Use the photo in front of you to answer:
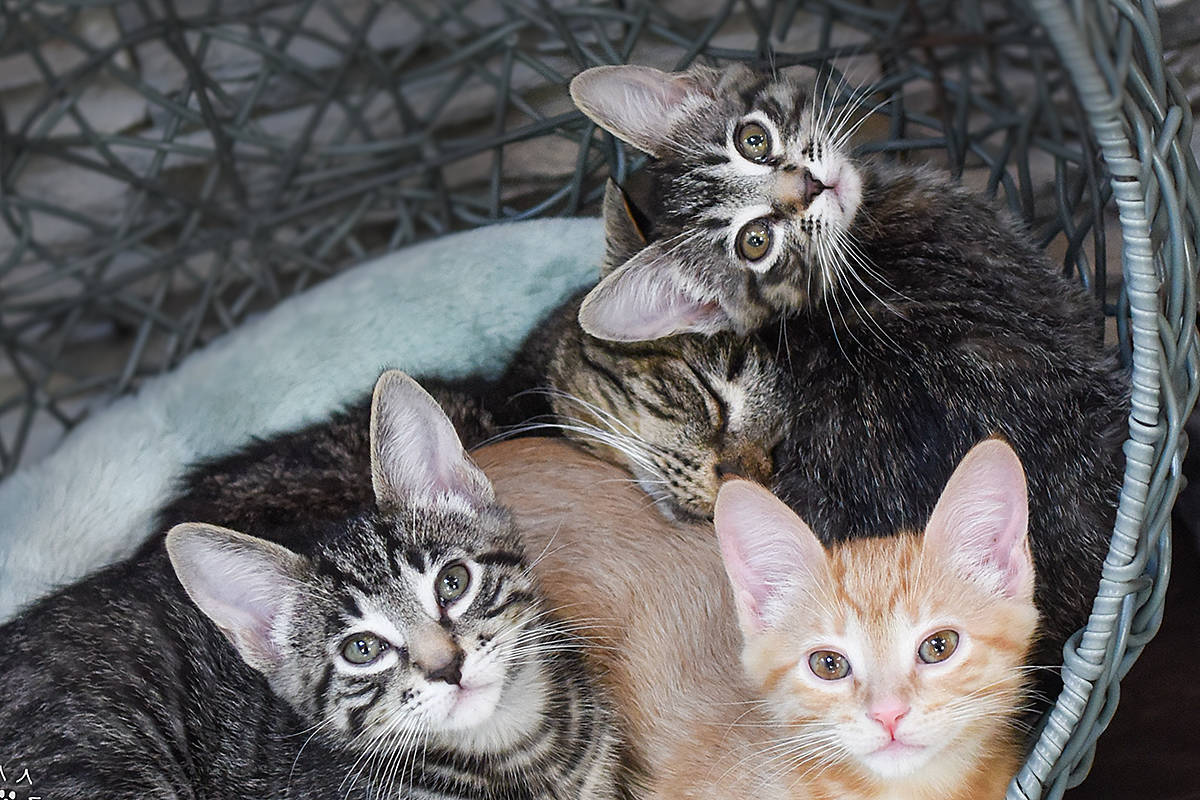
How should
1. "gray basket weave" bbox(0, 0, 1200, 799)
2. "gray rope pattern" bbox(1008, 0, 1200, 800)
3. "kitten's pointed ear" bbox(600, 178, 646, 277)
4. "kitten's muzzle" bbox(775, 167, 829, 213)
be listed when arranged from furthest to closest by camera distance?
1. "gray basket weave" bbox(0, 0, 1200, 799)
2. "kitten's pointed ear" bbox(600, 178, 646, 277)
3. "kitten's muzzle" bbox(775, 167, 829, 213)
4. "gray rope pattern" bbox(1008, 0, 1200, 800)

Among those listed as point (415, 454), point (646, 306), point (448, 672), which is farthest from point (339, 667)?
point (646, 306)

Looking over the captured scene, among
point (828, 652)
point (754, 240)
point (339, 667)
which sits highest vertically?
point (754, 240)

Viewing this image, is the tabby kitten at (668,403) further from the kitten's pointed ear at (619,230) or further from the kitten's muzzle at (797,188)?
the kitten's muzzle at (797,188)

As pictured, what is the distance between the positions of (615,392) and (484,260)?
365mm

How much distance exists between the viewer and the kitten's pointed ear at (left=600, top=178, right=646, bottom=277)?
154cm

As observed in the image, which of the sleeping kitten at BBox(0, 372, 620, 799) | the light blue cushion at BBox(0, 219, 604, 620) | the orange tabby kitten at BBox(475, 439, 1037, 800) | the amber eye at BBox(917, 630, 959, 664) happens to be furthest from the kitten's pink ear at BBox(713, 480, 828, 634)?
the light blue cushion at BBox(0, 219, 604, 620)

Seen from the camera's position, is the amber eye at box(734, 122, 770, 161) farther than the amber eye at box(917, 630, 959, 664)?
Yes

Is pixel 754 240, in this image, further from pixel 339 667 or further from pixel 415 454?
pixel 339 667

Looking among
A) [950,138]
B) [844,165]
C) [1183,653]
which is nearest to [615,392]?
[844,165]

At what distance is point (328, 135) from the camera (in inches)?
97.3

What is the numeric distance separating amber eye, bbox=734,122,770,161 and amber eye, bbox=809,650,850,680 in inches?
25.2

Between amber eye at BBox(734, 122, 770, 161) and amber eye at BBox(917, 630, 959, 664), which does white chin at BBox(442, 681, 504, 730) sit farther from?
amber eye at BBox(734, 122, 770, 161)

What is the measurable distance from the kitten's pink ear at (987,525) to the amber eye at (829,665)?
14 centimetres

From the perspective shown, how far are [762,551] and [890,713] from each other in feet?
0.69
